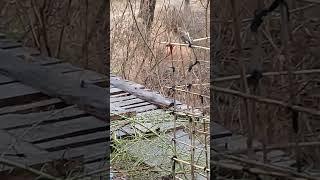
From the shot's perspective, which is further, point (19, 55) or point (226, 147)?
point (19, 55)

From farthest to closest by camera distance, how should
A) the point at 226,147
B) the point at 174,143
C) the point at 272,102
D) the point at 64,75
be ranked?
the point at 174,143 → the point at 64,75 → the point at 226,147 → the point at 272,102

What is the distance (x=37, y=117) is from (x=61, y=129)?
8 centimetres

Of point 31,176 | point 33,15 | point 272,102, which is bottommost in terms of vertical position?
point 31,176

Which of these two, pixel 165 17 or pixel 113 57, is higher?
pixel 165 17

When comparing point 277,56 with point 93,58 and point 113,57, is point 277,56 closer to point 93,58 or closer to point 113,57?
point 93,58

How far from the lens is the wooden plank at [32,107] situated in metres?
1.16

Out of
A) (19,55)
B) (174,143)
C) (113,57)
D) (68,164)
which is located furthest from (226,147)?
(113,57)

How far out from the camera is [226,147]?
0.84 meters

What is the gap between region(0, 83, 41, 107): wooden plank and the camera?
121 centimetres

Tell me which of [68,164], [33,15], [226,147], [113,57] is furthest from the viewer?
Result: [113,57]

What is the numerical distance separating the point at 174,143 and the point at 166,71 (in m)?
1.47

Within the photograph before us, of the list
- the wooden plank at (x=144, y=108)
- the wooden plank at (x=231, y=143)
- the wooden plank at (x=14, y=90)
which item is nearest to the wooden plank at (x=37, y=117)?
the wooden plank at (x=14, y=90)

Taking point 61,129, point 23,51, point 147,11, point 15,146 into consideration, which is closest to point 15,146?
point 15,146

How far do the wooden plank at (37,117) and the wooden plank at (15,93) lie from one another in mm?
81
